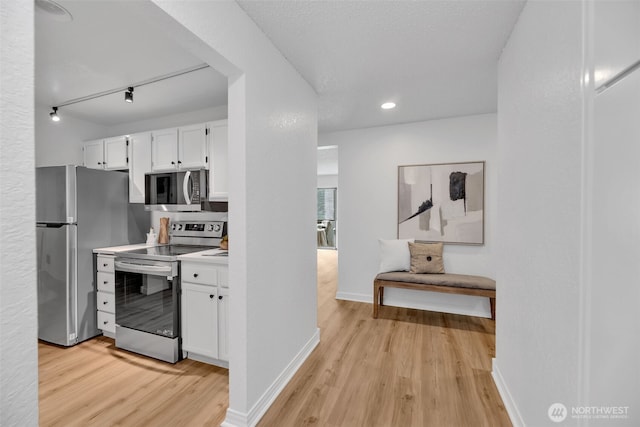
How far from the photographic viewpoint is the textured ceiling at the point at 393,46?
156cm

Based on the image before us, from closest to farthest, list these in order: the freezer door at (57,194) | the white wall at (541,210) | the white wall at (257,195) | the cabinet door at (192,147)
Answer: the white wall at (541,210) < the white wall at (257,195) < the freezer door at (57,194) < the cabinet door at (192,147)

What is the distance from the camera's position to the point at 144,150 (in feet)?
9.95

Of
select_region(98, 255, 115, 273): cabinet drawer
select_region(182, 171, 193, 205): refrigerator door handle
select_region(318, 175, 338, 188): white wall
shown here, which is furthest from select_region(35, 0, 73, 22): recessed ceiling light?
select_region(318, 175, 338, 188): white wall

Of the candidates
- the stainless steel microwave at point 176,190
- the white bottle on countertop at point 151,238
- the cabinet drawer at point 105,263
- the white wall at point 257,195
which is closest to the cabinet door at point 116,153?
the stainless steel microwave at point 176,190

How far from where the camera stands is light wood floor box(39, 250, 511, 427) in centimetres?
173

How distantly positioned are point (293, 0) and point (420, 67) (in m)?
1.18

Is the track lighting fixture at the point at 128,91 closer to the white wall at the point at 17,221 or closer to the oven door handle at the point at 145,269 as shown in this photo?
the oven door handle at the point at 145,269

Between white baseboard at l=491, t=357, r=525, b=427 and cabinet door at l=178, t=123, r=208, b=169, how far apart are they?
9.93ft

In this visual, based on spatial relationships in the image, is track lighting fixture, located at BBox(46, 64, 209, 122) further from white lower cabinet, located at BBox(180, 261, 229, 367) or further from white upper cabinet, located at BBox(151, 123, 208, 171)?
white lower cabinet, located at BBox(180, 261, 229, 367)

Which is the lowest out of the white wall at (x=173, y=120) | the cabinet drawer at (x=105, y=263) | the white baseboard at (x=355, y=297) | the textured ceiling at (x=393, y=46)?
the white baseboard at (x=355, y=297)

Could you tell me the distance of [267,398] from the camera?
181 centimetres

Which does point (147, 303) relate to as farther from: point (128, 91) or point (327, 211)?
point (327, 211)

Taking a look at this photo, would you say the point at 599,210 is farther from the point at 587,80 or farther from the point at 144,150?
the point at 144,150

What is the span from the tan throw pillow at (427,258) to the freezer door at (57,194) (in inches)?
143
